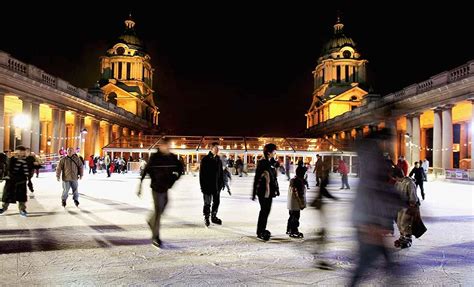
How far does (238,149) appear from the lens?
40.1m

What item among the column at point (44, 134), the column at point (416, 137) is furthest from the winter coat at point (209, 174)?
the column at point (44, 134)

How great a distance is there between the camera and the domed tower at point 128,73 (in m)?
75.0

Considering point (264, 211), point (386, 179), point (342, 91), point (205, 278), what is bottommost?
point (205, 278)

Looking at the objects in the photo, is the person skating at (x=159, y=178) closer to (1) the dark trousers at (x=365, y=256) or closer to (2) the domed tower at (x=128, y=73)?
(1) the dark trousers at (x=365, y=256)

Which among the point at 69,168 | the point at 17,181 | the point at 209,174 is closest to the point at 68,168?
the point at 69,168

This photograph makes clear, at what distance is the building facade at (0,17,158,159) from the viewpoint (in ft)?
97.5

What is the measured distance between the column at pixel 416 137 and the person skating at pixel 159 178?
33.7 meters

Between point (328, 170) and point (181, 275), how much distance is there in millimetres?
2254

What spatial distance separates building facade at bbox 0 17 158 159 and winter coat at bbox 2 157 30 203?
65.8 ft

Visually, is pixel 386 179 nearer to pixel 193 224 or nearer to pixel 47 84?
pixel 193 224

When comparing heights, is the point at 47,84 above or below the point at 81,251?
above

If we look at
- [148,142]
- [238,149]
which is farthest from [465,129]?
[148,142]

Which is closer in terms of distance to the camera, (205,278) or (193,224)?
(205,278)

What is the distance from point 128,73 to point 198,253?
80503 millimetres
